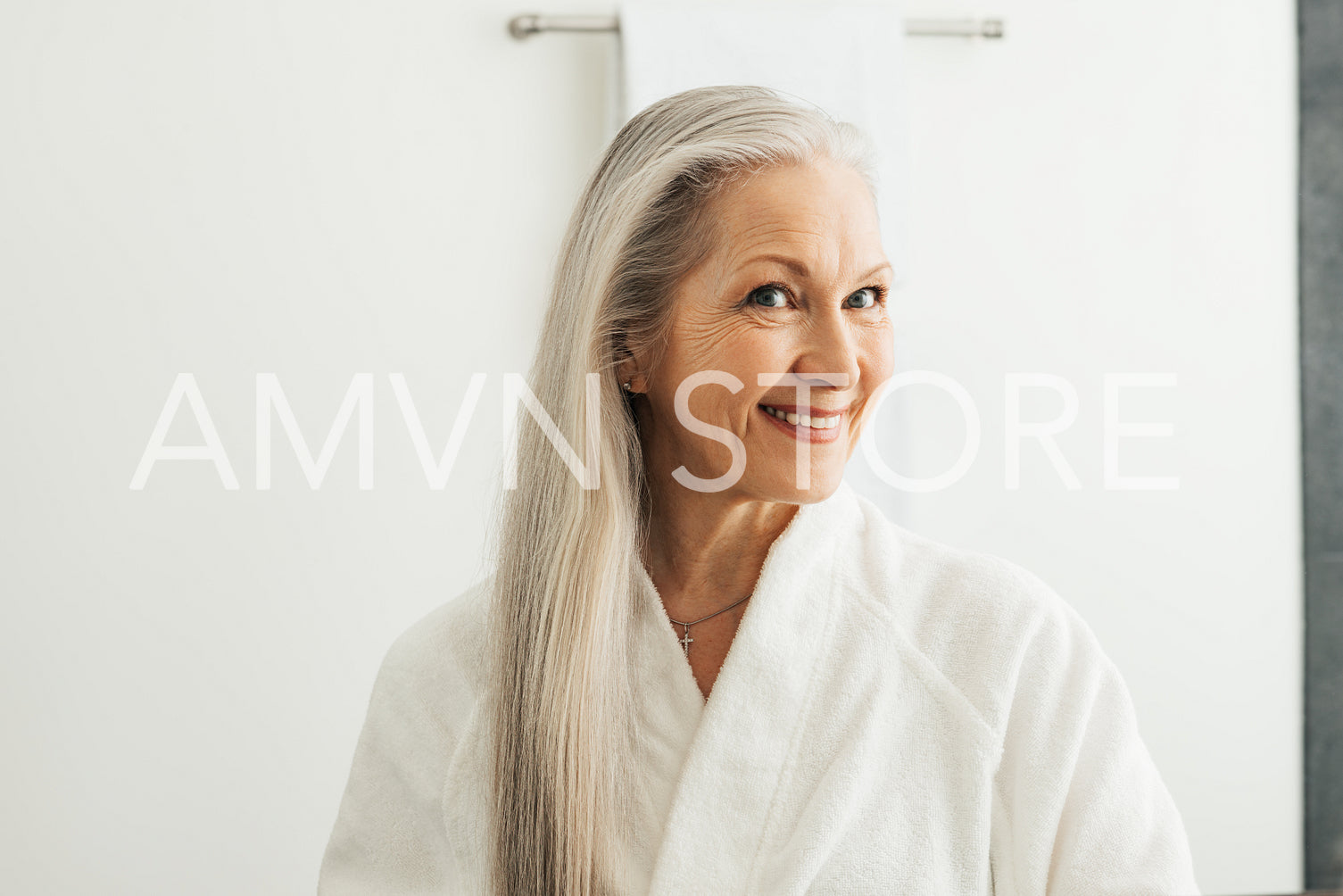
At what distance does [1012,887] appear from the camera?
838 millimetres

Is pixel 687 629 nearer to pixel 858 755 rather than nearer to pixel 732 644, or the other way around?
pixel 732 644

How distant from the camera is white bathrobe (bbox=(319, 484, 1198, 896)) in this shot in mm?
825

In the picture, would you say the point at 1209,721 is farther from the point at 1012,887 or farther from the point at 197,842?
the point at 197,842

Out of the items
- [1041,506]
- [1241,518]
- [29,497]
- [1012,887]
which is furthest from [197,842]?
[1241,518]

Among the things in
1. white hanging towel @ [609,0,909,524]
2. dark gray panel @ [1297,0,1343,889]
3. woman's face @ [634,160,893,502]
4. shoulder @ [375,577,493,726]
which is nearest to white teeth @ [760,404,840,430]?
woman's face @ [634,160,893,502]

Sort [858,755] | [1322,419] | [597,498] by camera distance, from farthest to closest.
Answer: [1322,419] < [597,498] < [858,755]

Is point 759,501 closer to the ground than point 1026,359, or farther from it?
closer to the ground

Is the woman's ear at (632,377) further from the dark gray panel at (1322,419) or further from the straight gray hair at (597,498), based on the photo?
the dark gray panel at (1322,419)

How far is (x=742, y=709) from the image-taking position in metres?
0.89

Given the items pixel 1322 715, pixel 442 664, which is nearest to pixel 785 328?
pixel 442 664

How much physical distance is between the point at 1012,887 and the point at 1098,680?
17 cm

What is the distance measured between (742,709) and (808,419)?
24 centimetres

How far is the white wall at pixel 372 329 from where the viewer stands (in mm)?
1457

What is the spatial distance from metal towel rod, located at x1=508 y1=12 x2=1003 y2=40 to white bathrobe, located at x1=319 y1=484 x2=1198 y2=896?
0.82 meters
